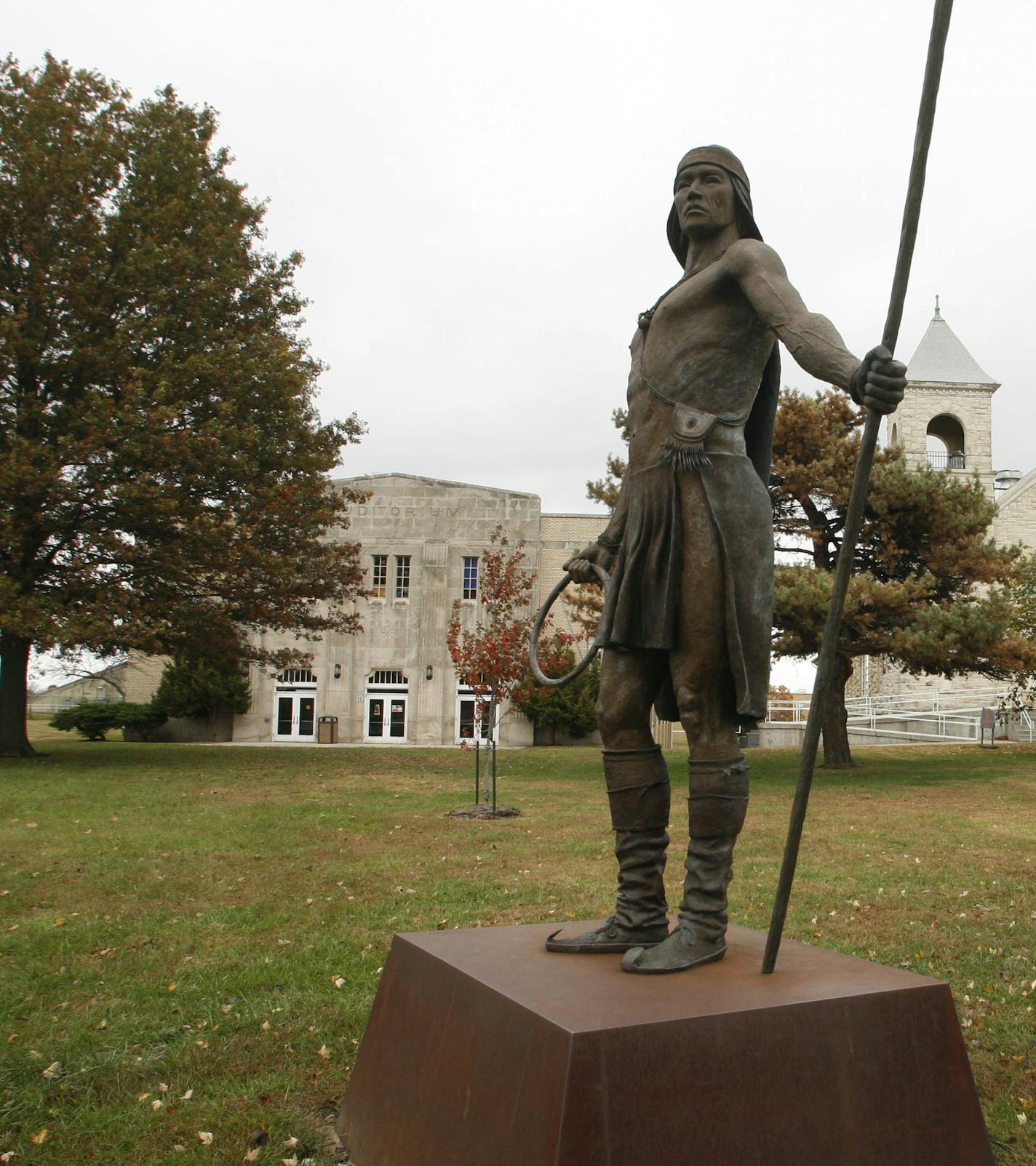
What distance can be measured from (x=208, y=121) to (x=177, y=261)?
505 cm

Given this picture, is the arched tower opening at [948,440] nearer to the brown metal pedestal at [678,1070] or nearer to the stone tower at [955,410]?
the stone tower at [955,410]

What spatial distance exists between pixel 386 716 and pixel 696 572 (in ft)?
115

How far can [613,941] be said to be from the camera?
158 inches

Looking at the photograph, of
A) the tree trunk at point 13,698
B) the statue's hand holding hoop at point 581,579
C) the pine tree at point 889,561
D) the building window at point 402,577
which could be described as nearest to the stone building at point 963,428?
the building window at point 402,577

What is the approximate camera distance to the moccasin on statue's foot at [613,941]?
3982mm

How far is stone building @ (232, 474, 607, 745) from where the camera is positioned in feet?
124

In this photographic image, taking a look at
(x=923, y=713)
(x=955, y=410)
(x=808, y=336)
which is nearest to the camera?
(x=808, y=336)

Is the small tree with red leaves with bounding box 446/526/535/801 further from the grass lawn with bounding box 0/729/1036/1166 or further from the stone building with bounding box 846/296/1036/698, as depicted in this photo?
the stone building with bounding box 846/296/1036/698

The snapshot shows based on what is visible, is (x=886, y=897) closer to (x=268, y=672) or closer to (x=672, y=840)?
(x=672, y=840)

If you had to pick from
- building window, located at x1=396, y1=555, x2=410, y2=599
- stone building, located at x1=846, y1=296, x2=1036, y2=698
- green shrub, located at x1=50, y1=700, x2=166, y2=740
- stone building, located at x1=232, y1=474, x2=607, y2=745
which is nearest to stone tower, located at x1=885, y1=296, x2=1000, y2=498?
stone building, located at x1=846, y1=296, x2=1036, y2=698

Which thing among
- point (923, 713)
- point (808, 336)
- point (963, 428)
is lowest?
point (923, 713)

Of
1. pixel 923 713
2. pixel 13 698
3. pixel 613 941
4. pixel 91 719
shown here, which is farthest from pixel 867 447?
pixel 91 719

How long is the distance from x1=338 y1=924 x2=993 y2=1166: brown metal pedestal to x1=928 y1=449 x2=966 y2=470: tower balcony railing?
44621 mm

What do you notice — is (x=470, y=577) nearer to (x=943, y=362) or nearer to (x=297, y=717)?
(x=297, y=717)
